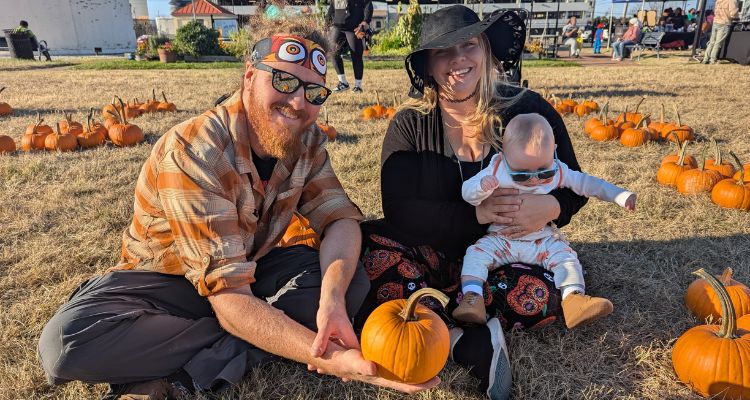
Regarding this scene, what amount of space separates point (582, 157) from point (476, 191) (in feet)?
11.1

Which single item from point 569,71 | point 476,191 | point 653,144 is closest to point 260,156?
point 476,191

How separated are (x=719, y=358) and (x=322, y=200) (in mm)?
1733

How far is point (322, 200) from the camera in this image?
2.34 metres

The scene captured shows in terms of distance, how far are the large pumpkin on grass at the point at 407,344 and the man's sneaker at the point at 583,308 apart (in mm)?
697

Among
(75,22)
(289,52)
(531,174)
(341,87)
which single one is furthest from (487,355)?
(75,22)

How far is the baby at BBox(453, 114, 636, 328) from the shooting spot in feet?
7.22

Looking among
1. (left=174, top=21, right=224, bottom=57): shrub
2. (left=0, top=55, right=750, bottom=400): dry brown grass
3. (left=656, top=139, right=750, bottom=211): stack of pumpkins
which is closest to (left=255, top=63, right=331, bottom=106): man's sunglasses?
(left=0, top=55, right=750, bottom=400): dry brown grass

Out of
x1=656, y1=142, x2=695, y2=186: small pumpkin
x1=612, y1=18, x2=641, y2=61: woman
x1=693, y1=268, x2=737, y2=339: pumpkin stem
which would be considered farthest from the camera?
x1=612, y1=18, x2=641, y2=61: woman

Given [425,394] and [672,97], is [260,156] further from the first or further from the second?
[672,97]

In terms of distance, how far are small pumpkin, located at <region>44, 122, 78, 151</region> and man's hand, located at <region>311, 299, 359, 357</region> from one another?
16.3 ft

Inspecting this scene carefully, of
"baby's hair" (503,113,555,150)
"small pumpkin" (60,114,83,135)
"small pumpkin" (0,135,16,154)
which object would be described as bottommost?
"small pumpkin" (0,135,16,154)

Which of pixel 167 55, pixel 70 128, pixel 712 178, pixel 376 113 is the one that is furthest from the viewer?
pixel 167 55

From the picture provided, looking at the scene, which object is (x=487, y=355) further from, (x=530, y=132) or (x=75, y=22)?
(x=75, y=22)

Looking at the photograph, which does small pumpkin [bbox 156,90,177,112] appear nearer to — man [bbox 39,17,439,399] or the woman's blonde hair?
man [bbox 39,17,439,399]
